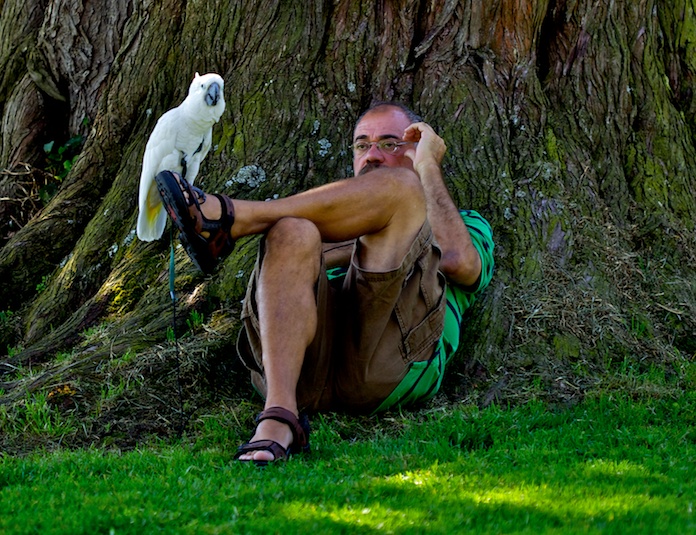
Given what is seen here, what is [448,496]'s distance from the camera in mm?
2525

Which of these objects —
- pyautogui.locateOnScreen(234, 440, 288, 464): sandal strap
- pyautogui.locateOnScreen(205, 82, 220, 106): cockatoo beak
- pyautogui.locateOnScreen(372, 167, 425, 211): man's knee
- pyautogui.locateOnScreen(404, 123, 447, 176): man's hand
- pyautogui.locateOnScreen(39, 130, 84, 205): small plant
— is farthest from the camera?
pyautogui.locateOnScreen(39, 130, 84, 205): small plant

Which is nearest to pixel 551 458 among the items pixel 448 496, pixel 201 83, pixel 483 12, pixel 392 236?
pixel 448 496

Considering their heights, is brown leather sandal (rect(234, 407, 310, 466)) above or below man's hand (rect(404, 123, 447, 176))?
below

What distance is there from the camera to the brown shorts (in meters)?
3.26

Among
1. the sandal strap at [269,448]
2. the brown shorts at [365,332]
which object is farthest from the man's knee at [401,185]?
the sandal strap at [269,448]

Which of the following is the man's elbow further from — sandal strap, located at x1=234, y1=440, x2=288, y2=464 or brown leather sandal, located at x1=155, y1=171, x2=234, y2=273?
sandal strap, located at x1=234, y1=440, x2=288, y2=464

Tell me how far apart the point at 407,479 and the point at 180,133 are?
5.62 ft

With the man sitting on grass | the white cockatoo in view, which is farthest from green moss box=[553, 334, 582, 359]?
the white cockatoo

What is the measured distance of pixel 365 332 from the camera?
3.30 m

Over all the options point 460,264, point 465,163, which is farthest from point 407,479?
point 465,163

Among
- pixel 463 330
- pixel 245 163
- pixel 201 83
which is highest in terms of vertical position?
pixel 201 83

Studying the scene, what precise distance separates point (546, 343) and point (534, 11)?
168 cm

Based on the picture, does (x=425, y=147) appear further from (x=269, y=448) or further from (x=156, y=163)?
(x=269, y=448)

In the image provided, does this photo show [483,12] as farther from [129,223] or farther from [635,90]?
[129,223]
